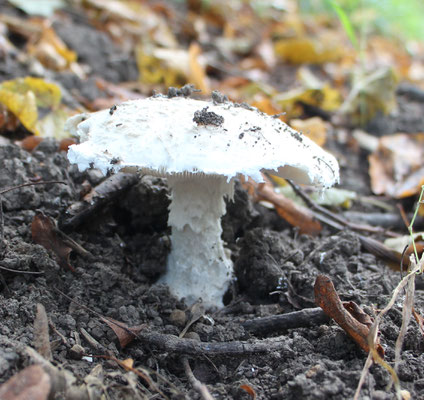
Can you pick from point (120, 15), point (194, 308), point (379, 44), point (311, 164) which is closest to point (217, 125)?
point (311, 164)

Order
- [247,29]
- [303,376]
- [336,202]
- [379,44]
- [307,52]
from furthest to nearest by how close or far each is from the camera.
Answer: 1. [379,44]
2. [247,29]
3. [307,52]
4. [336,202]
5. [303,376]

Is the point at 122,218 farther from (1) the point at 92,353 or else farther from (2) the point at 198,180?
(1) the point at 92,353

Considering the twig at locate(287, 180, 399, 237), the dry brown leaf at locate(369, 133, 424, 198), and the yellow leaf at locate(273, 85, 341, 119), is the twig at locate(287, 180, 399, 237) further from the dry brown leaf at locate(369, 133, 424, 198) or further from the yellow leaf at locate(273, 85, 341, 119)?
the yellow leaf at locate(273, 85, 341, 119)

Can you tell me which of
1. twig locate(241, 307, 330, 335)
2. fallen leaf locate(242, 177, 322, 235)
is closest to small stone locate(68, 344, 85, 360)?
twig locate(241, 307, 330, 335)

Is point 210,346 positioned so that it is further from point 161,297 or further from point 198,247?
point 198,247

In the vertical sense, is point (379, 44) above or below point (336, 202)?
above

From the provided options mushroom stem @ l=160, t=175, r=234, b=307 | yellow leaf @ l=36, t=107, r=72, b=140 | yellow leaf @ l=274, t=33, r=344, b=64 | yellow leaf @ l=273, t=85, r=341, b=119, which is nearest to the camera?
mushroom stem @ l=160, t=175, r=234, b=307
